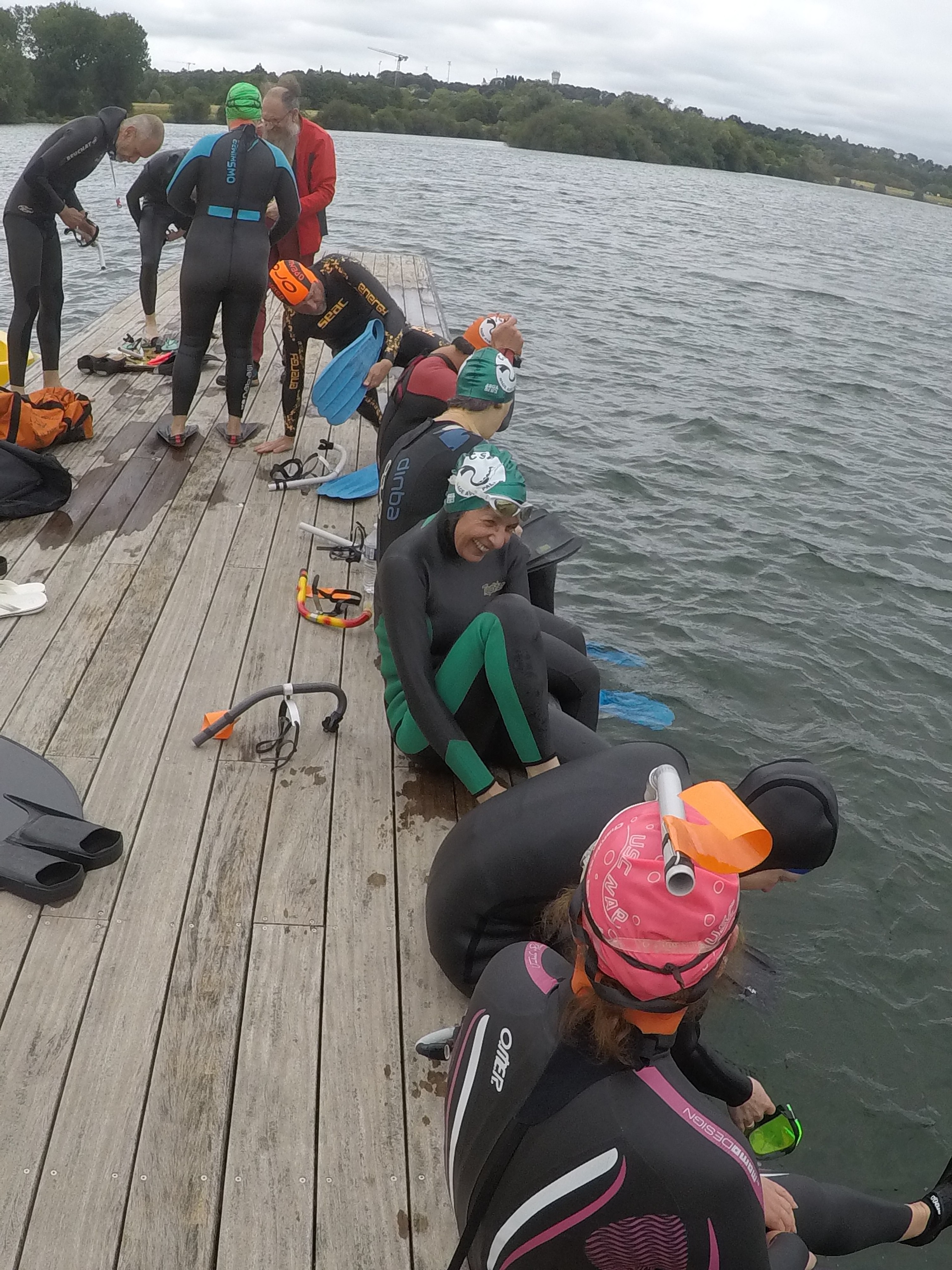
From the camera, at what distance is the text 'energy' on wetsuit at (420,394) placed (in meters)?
4.18

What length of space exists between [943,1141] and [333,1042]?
2.17 meters

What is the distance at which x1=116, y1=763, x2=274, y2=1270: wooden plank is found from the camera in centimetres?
188

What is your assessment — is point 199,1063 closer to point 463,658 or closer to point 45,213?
point 463,658

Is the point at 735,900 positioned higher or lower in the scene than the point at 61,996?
higher

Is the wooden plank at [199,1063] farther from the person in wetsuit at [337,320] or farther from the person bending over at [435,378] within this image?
the person in wetsuit at [337,320]

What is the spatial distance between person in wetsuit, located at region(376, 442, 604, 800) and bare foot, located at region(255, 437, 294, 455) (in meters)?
2.95

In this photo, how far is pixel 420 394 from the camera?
4.20 meters

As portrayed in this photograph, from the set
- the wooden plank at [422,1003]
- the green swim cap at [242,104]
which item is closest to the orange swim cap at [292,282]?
the green swim cap at [242,104]

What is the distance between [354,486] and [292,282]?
3.65ft

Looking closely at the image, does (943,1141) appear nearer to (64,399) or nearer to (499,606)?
(499,606)

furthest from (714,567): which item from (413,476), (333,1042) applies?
(333,1042)

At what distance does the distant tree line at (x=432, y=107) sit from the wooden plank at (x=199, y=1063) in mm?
24290

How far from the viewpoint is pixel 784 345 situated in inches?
578

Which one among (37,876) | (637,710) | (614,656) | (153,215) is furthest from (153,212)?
(37,876)
